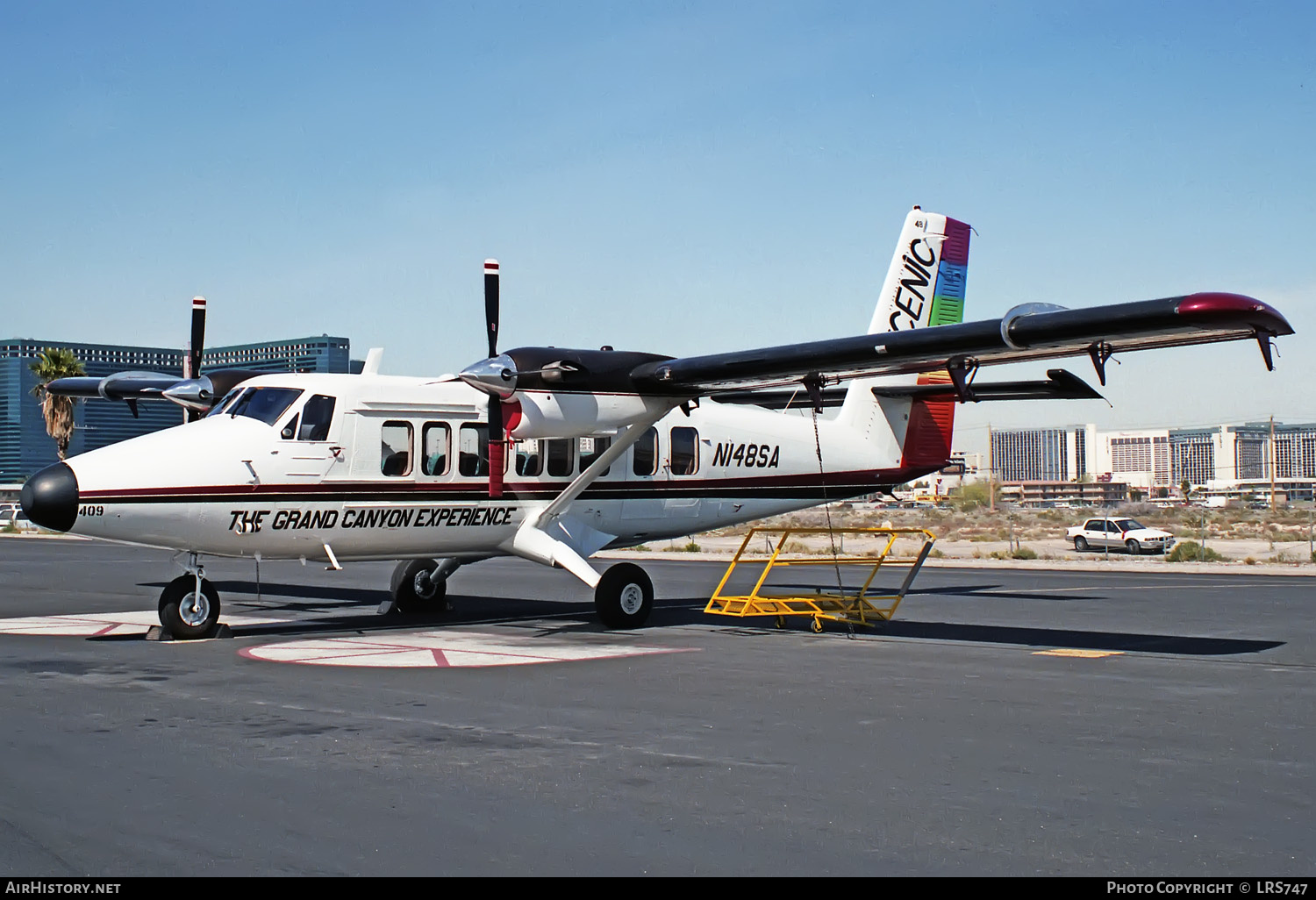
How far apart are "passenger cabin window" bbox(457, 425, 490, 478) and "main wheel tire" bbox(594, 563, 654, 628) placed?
236 cm

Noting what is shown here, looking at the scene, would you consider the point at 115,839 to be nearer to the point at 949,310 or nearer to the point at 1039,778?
the point at 1039,778

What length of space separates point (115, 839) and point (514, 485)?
11690 millimetres

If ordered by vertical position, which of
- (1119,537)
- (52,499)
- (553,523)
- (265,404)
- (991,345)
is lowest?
(1119,537)

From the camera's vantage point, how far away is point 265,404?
15883 mm

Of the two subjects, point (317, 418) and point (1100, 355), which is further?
point (317, 418)


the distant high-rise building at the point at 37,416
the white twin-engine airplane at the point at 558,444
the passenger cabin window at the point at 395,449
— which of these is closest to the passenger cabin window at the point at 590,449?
the white twin-engine airplane at the point at 558,444

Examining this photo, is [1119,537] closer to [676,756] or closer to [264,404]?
[264,404]

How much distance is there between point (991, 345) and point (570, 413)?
574 cm

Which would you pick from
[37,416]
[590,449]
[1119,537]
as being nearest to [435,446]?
[590,449]

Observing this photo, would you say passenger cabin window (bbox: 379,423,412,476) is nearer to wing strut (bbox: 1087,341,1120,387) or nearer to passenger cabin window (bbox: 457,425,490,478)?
passenger cabin window (bbox: 457,425,490,478)

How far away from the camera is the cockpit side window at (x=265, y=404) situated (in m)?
15.8

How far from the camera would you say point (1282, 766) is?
805 centimetres

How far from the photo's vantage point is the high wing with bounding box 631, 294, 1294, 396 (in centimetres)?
1177

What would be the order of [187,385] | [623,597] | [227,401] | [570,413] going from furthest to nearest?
[187,385]
[623,597]
[570,413]
[227,401]
